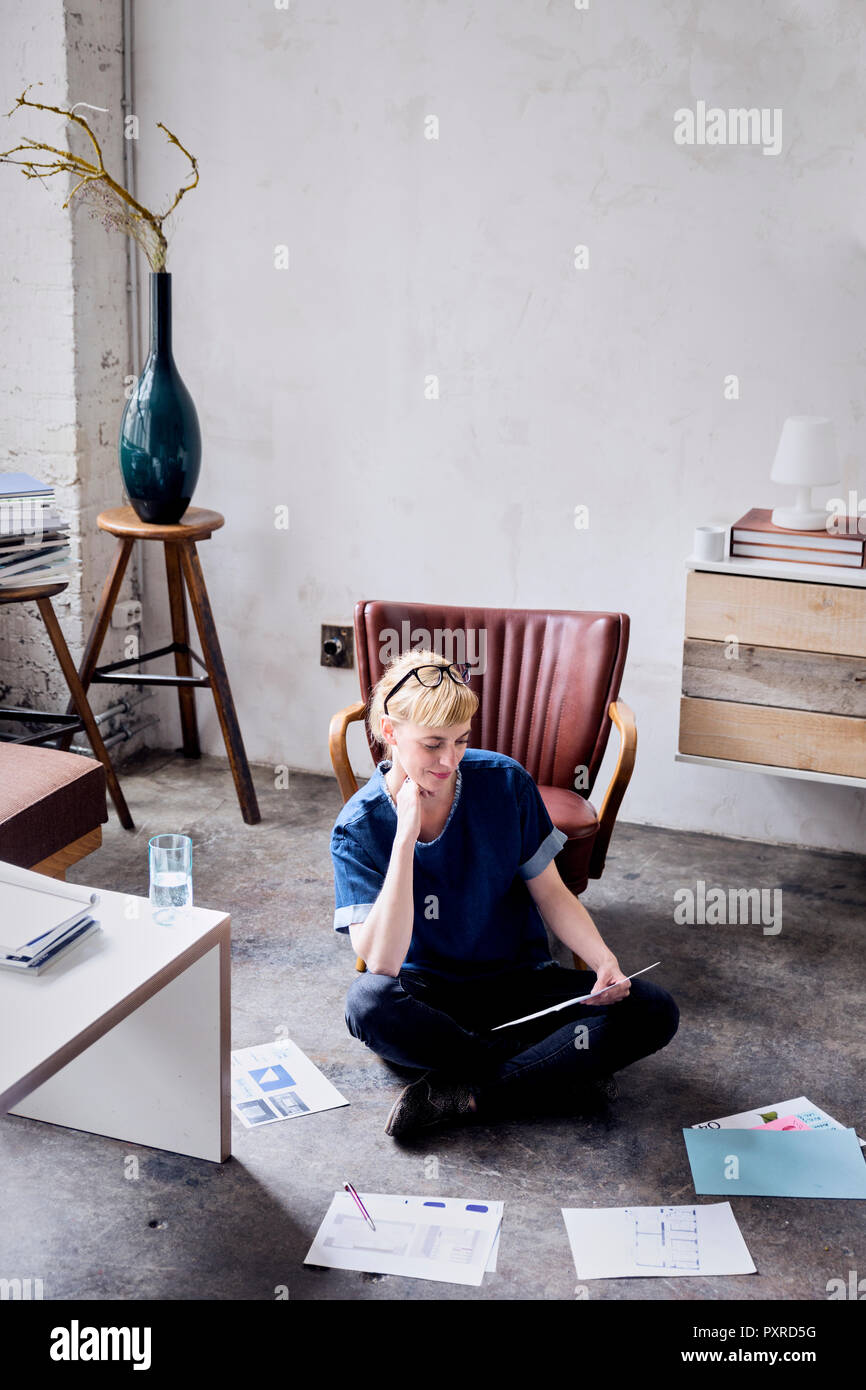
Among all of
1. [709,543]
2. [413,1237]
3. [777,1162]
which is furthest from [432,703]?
[709,543]

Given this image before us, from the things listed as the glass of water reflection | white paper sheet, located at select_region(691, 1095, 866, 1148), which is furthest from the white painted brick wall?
white paper sheet, located at select_region(691, 1095, 866, 1148)

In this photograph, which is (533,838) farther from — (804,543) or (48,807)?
(804,543)

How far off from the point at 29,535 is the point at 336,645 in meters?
1.12

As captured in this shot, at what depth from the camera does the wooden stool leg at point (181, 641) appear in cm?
434

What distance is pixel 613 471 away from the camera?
4.07 metres

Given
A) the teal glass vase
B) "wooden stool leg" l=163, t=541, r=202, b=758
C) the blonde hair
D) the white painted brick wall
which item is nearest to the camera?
the blonde hair

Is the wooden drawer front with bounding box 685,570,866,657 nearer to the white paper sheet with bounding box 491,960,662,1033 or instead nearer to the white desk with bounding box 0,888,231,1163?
the white paper sheet with bounding box 491,960,662,1033

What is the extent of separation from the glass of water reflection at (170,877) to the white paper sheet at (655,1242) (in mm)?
918

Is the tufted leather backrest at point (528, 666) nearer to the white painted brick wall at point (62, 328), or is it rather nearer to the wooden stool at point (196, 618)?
the wooden stool at point (196, 618)

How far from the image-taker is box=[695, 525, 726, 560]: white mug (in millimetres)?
3607

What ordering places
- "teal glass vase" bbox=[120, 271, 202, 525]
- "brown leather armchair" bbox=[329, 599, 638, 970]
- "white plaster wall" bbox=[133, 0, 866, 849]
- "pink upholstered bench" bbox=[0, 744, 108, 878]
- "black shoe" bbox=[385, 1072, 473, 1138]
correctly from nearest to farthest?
"black shoe" bbox=[385, 1072, 473, 1138], "pink upholstered bench" bbox=[0, 744, 108, 878], "brown leather armchair" bbox=[329, 599, 638, 970], "white plaster wall" bbox=[133, 0, 866, 849], "teal glass vase" bbox=[120, 271, 202, 525]

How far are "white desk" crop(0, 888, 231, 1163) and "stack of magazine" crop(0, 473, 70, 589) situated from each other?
1561mm

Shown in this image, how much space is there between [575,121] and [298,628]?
5.97ft
